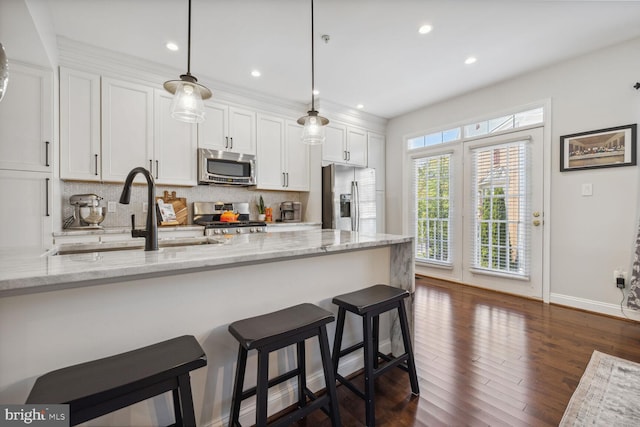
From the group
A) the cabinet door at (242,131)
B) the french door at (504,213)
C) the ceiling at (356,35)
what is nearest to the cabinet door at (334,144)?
the ceiling at (356,35)

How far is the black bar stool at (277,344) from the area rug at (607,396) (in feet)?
4.23

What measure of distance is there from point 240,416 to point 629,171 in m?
3.93

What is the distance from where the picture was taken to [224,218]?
12.0 feet

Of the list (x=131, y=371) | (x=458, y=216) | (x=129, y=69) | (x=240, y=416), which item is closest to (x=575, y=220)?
(x=458, y=216)

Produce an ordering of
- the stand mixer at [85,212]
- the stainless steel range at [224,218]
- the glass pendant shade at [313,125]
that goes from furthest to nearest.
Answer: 1. the stainless steel range at [224,218]
2. the stand mixer at [85,212]
3. the glass pendant shade at [313,125]

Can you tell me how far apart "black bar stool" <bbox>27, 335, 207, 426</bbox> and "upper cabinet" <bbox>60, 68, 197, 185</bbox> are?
2701 mm

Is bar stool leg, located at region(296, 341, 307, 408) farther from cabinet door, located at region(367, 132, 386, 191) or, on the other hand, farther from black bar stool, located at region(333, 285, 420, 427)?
cabinet door, located at region(367, 132, 386, 191)

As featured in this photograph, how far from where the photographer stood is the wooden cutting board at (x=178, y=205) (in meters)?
3.53

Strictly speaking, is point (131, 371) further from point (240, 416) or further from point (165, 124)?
point (165, 124)

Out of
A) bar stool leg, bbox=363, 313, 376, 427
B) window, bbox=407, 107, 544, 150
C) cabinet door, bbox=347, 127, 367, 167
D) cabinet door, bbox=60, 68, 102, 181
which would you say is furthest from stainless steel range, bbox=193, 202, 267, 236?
window, bbox=407, 107, 544, 150

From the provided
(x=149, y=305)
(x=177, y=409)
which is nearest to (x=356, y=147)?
(x=149, y=305)

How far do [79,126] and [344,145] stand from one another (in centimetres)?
329

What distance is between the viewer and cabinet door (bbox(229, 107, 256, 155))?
3.74 metres

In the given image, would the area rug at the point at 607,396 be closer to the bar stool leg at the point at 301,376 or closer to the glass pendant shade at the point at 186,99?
the bar stool leg at the point at 301,376
